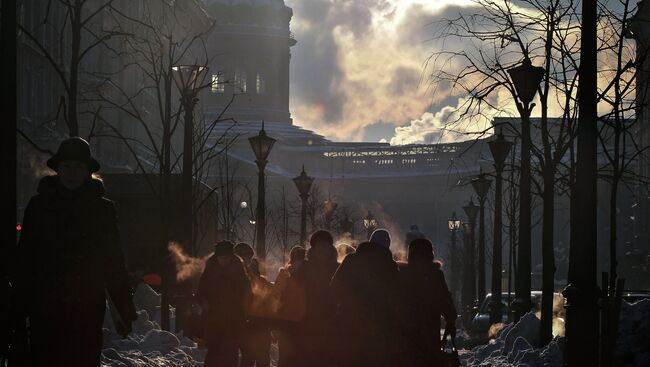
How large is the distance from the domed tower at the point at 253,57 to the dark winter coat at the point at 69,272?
124 metres

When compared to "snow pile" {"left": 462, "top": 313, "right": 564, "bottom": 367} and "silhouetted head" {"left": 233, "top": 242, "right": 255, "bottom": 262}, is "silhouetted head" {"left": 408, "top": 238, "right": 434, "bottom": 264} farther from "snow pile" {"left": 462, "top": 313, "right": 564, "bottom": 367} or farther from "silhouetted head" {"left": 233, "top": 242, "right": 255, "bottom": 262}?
"silhouetted head" {"left": 233, "top": 242, "right": 255, "bottom": 262}

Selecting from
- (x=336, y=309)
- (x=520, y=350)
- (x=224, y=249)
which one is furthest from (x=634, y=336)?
(x=336, y=309)

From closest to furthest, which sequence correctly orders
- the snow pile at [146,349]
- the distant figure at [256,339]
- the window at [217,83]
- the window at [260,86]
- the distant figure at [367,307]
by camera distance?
the distant figure at [367,307]
the distant figure at [256,339]
the snow pile at [146,349]
the window at [217,83]
the window at [260,86]

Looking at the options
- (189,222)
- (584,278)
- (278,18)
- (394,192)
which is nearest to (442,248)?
(394,192)

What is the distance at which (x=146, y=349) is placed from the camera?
16500 mm

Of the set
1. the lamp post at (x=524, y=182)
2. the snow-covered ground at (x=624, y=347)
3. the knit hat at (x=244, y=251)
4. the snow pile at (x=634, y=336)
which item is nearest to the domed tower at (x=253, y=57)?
the lamp post at (x=524, y=182)

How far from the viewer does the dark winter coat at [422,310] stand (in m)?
9.84

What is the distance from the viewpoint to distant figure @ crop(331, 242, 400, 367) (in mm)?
9727

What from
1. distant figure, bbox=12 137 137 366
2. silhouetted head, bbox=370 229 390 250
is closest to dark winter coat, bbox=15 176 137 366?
distant figure, bbox=12 137 137 366

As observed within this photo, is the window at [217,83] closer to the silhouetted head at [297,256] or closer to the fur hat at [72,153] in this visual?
the silhouetted head at [297,256]

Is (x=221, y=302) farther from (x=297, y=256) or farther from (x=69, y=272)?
(x=69, y=272)

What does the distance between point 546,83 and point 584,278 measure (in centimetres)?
1074

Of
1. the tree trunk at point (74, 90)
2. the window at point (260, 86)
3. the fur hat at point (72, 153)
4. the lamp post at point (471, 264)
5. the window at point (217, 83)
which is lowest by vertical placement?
the lamp post at point (471, 264)

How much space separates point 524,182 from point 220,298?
8.30 meters
